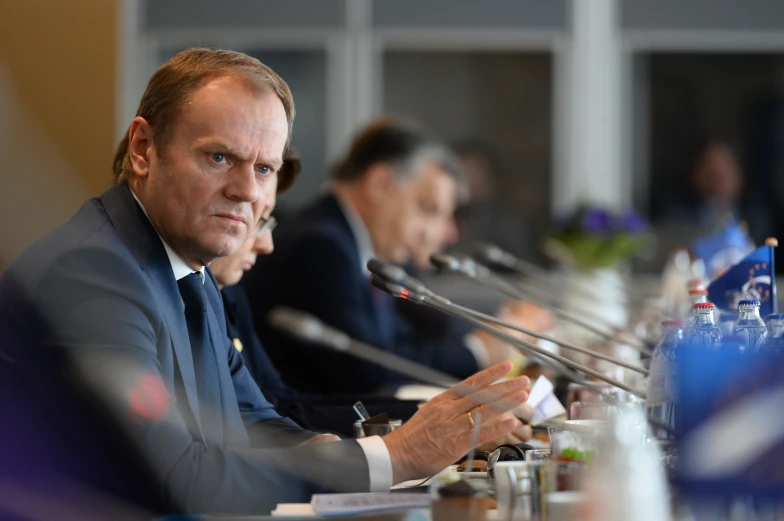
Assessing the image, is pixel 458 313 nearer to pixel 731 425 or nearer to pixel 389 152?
pixel 731 425

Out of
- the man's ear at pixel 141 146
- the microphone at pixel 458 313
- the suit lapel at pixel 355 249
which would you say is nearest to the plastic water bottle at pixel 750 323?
the microphone at pixel 458 313

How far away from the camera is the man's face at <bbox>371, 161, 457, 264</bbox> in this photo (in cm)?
372

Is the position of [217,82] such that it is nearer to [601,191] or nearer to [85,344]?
[85,344]

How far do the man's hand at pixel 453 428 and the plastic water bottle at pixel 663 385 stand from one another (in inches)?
8.4

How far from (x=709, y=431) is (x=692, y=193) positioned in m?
5.06

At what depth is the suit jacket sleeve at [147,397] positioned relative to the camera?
136cm

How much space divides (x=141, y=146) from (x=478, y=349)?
2.26 meters

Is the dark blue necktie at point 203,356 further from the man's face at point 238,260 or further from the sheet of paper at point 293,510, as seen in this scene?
the man's face at point 238,260

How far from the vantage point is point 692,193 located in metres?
6.07

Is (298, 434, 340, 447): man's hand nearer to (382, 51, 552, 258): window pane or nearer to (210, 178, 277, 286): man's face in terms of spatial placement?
(210, 178, 277, 286): man's face

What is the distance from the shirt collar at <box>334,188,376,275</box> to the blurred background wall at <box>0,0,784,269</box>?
7.82 ft

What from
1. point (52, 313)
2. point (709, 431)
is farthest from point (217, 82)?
point (709, 431)

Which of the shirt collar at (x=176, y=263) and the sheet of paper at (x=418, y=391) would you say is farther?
A: the sheet of paper at (x=418, y=391)

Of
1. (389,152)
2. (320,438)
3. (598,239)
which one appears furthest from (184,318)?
(598,239)
